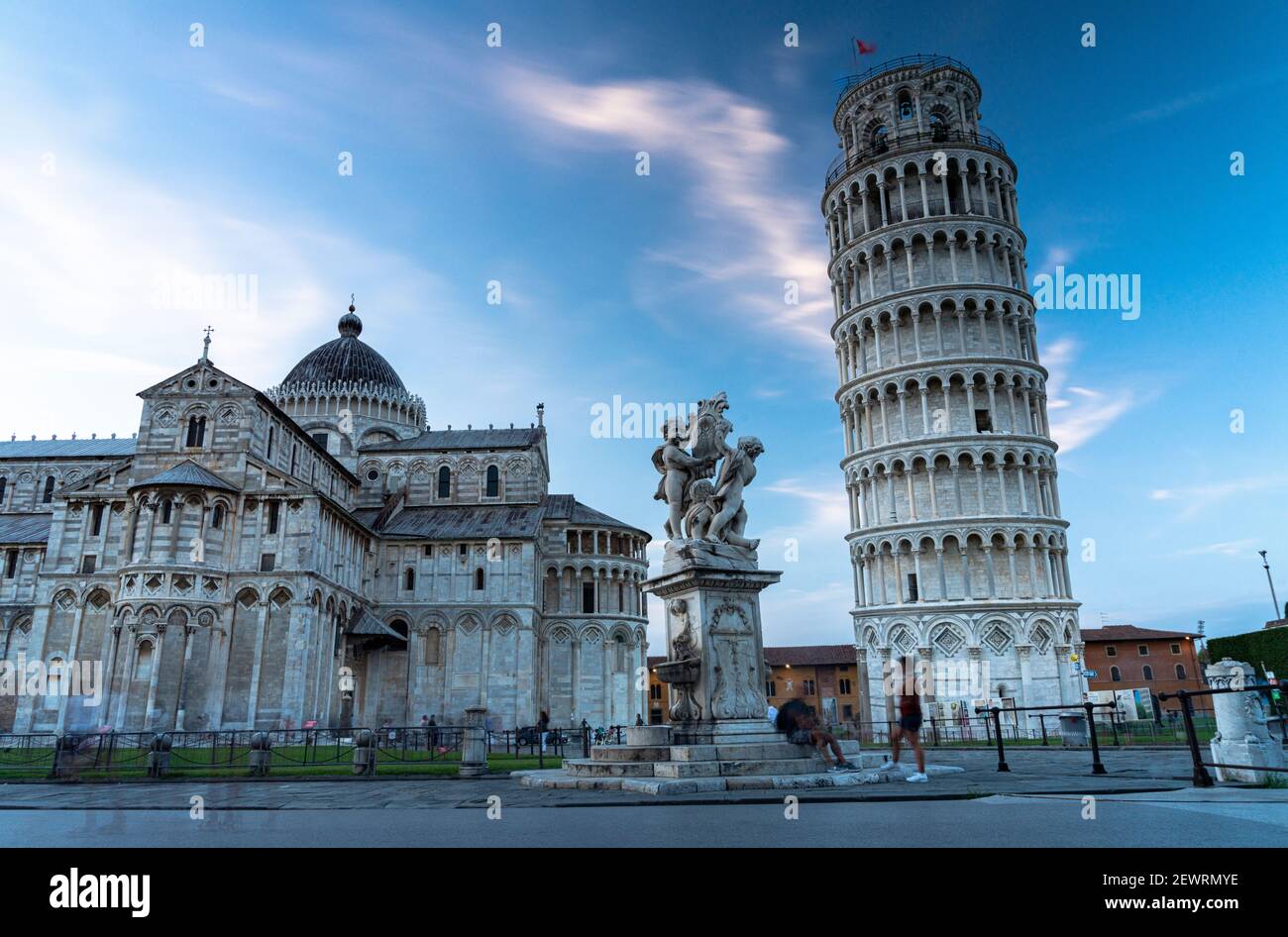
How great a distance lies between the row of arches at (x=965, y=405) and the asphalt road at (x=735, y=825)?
118 feet

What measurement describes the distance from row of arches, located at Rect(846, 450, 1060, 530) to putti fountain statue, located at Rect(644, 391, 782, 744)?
32.2 metres

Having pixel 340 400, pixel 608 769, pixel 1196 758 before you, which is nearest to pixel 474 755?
pixel 608 769

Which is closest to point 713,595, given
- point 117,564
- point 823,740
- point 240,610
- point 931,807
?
A: point 823,740

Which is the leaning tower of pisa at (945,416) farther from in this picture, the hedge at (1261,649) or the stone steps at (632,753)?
the stone steps at (632,753)

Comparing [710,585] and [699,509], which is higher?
[699,509]

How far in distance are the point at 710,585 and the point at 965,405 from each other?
3548 centimetres

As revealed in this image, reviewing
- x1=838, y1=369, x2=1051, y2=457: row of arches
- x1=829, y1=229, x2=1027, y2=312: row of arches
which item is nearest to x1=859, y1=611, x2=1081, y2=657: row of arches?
x1=838, y1=369, x2=1051, y2=457: row of arches

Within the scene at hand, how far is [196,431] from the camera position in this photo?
40719mm

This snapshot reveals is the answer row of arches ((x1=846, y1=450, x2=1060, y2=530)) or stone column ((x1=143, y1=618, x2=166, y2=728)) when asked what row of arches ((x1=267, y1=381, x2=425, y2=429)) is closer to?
stone column ((x1=143, y1=618, x2=166, y2=728))

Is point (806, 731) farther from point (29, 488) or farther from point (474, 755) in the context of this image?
point (29, 488)

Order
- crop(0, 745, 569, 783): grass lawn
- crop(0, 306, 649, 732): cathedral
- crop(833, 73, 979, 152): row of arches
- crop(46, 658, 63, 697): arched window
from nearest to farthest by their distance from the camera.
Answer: crop(0, 745, 569, 783): grass lawn
crop(0, 306, 649, 732): cathedral
crop(46, 658, 63, 697): arched window
crop(833, 73, 979, 152): row of arches

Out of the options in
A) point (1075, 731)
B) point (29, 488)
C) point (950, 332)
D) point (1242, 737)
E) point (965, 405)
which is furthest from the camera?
point (29, 488)

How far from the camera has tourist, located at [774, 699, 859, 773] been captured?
11805mm
